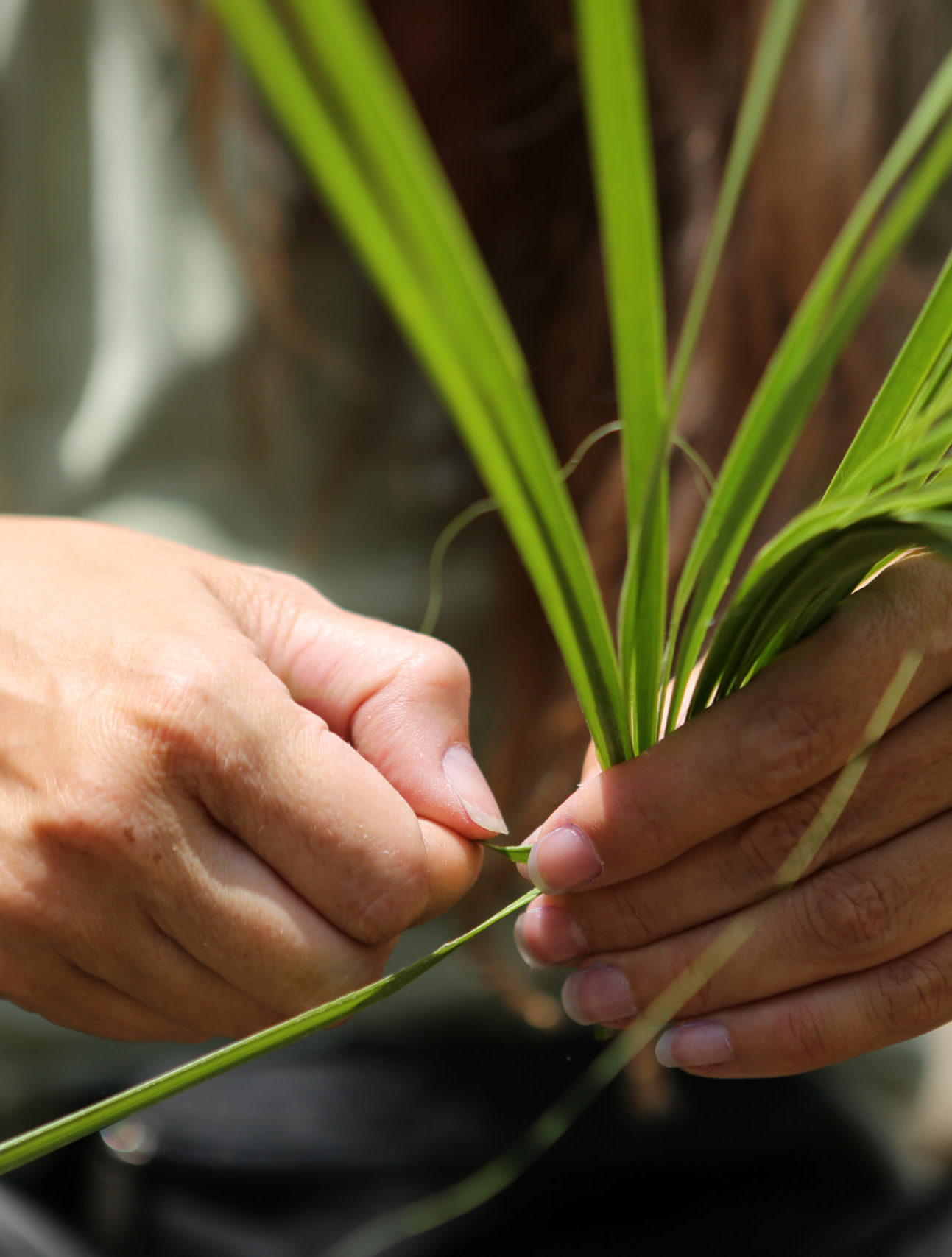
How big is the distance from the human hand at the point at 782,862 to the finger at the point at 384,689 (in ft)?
0.16

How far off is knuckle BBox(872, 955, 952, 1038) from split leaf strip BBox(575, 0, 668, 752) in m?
0.22

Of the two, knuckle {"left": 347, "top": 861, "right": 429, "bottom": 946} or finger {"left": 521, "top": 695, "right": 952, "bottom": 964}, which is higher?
knuckle {"left": 347, "top": 861, "right": 429, "bottom": 946}

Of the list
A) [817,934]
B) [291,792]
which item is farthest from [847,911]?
[291,792]

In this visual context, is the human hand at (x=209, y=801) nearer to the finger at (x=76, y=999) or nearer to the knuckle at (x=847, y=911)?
the finger at (x=76, y=999)

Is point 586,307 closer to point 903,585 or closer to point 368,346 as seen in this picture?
point 368,346

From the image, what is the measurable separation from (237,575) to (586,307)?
511mm

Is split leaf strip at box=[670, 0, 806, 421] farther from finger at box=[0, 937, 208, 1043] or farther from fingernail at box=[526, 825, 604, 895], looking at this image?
finger at box=[0, 937, 208, 1043]

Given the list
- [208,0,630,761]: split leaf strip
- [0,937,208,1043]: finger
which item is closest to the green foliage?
[208,0,630,761]: split leaf strip

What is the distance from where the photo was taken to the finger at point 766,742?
359mm

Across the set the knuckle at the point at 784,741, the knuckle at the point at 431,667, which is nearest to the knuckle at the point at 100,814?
the knuckle at the point at 431,667

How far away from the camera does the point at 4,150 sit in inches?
35.3

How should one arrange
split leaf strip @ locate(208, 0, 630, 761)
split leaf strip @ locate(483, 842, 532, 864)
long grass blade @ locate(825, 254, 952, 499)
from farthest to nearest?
split leaf strip @ locate(483, 842, 532, 864), long grass blade @ locate(825, 254, 952, 499), split leaf strip @ locate(208, 0, 630, 761)

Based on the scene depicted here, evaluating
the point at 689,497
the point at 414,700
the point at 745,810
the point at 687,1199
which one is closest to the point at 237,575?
the point at 414,700

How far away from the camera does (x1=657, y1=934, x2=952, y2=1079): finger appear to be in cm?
44
